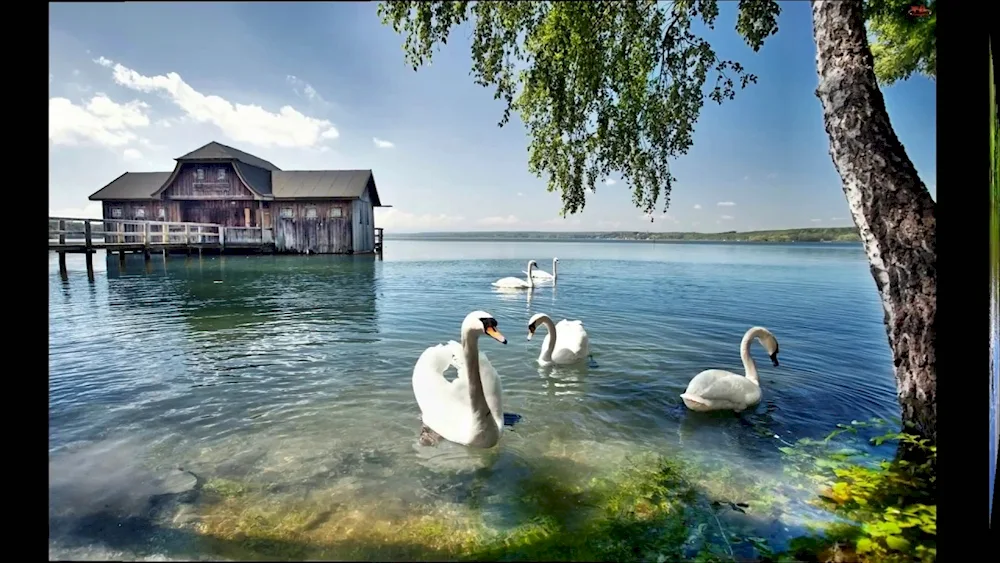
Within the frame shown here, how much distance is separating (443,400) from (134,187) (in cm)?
3499

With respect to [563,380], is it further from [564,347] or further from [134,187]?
[134,187]

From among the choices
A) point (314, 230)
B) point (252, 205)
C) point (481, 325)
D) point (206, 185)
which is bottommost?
point (481, 325)

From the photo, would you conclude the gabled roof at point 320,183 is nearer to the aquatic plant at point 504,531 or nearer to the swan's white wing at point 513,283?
the swan's white wing at point 513,283

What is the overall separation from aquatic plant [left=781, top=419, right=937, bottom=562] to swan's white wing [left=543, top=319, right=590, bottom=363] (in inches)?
118

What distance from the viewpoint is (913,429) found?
4176mm

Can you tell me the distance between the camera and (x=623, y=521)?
3.09m

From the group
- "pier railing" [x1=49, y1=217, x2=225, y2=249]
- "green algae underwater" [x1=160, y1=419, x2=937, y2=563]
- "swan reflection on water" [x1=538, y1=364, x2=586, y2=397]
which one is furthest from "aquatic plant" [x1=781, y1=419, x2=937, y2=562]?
"pier railing" [x1=49, y1=217, x2=225, y2=249]

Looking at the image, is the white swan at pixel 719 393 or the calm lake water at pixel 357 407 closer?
the calm lake water at pixel 357 407

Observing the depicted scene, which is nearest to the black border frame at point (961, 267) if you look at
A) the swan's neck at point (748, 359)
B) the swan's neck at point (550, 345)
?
the swan's neck at point (748, 359)

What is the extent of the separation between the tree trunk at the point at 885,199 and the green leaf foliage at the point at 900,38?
0.91 meters

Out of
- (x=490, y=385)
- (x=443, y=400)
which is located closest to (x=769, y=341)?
(x=490, y=385)

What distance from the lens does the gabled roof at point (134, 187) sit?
29.8 metres

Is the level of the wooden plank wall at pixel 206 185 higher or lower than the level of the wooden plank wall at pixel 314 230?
higher

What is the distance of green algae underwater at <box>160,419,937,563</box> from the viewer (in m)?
2.74
